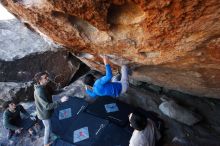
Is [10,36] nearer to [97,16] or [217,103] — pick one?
[97,16]

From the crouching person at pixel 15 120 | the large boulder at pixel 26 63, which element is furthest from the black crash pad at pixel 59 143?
the large boulder at pixel 26 63

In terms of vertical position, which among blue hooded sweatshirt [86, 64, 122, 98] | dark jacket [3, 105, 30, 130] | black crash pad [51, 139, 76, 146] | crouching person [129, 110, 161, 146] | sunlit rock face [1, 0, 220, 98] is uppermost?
sunlit rock face [1, 0, 220, 98]

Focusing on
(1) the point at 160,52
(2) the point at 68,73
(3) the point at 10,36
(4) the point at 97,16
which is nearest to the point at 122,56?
(1) the point at 160,52

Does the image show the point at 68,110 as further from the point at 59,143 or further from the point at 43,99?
the point at 43,99

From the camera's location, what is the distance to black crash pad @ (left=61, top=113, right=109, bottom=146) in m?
5.54

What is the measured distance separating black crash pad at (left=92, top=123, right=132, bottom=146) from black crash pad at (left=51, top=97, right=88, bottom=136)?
35.1 inches

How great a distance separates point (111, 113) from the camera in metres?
6.12

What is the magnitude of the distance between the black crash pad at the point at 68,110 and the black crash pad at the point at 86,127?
0.10m

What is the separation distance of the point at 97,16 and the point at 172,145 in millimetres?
3137

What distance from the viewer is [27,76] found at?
7723 millimetres

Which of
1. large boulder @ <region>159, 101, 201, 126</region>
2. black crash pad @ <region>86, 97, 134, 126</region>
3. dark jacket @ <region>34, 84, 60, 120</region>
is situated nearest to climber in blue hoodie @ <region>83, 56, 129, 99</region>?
dark jacket @ <region>34, 84, 60, 120</region>

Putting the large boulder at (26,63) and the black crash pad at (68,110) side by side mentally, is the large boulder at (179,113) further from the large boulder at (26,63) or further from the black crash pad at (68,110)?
the large boulder at (26,63)

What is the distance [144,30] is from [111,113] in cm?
302

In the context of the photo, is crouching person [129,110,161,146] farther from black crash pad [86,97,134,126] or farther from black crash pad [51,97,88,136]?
black crash pad [51,97,88,136]
